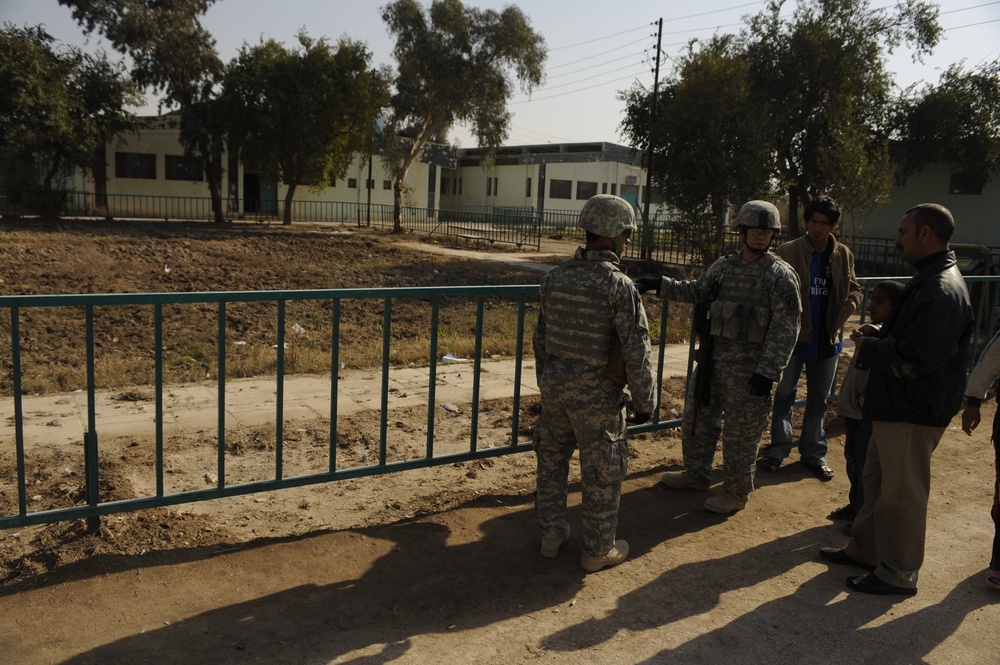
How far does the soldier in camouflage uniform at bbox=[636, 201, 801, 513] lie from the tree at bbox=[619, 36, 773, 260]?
15.3m

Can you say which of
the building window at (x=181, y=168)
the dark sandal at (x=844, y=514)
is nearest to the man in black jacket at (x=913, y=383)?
the dark sandal at (x=844, y=514)

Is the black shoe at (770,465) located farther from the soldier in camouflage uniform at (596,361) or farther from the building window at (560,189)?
the building window at (560,189)

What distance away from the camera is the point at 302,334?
9.42m

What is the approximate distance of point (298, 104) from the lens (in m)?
30.3

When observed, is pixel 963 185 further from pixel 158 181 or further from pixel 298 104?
pixel 158 181

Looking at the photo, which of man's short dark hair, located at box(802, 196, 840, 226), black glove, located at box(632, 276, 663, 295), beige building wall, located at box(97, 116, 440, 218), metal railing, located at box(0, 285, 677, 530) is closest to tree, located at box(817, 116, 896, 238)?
man's short dark hair, located at box(802, 196, 840, 226)

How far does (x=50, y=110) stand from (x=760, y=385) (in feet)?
95.8

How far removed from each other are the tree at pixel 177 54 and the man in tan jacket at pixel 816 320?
30136 mm

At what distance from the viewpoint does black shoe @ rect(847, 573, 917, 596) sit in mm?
3682

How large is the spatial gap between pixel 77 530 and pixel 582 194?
158 feet

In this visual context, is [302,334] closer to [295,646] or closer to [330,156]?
[295,646]

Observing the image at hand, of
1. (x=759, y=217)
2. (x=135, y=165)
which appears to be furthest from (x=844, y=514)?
(x=135, y=165)

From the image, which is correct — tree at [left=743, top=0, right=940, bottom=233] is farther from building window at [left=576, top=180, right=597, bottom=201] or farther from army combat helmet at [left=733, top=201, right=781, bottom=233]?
building window at [left=576, top=180, right=597, bottom=201]

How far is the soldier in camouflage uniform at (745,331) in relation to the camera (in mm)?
4168
